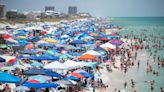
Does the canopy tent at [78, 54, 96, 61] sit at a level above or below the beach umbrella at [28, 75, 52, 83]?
below

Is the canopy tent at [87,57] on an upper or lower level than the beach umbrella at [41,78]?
lower

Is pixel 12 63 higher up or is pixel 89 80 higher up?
pixel 12 63

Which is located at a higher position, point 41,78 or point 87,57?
point 41,78

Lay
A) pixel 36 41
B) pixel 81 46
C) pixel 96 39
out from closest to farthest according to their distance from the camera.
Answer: pixel 81 46 < pixel 36 41 < pixel 96 39

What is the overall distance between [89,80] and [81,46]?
13239mm

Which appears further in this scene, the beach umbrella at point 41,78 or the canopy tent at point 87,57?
the canopy tent at point 87,57

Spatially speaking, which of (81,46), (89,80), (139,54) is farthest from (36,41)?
(89,80)

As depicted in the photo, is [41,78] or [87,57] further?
[87,57]

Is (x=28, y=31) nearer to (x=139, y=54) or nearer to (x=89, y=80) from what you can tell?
(x=139, y=54)

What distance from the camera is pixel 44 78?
55.8 ft

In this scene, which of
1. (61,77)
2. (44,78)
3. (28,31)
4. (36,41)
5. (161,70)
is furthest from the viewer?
(28,31)

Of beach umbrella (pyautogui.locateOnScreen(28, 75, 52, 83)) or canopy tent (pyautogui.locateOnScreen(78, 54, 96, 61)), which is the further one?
canopy tent (pyautogui.locateOnScreen(78, 54, 96, 61))

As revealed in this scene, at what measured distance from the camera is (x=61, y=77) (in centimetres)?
1886

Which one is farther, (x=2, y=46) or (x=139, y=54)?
(x=139, y=54)
